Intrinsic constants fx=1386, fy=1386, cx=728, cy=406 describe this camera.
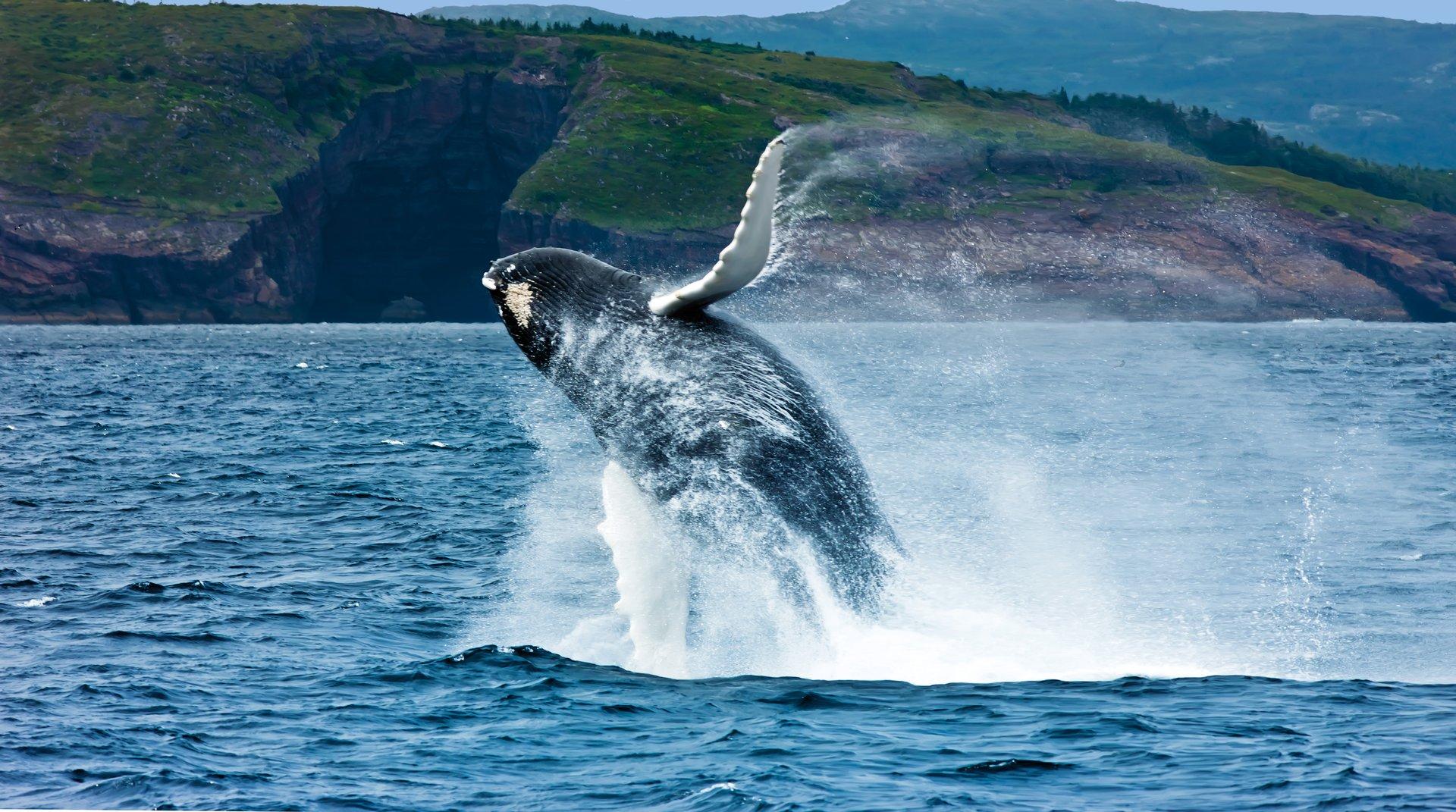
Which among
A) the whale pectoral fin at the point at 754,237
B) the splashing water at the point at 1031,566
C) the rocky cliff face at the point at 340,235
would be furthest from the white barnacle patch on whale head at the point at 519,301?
the rocky cliff face at the point at 340,235

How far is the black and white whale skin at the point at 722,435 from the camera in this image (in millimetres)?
9641

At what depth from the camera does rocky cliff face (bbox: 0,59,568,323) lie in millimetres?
104688

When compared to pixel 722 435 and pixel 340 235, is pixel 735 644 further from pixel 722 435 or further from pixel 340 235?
pixel 340 235

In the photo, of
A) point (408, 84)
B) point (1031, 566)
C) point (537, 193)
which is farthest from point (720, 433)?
point (408, 84)

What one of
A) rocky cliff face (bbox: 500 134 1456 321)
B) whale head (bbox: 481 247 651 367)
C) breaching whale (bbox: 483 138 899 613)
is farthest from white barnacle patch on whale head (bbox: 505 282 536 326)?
rocky cliff face (bbox: 500 134 1456 321)

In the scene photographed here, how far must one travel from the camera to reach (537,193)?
116062mm

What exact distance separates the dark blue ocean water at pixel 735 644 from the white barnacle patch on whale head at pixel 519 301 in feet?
7.85

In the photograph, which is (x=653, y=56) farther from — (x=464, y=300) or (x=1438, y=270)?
(x=1438, y=270)

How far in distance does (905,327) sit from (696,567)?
4641 inches

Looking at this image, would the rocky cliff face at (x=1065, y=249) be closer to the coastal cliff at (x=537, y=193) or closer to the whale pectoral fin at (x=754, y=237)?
the coastal cliff at (x=537, y=193)

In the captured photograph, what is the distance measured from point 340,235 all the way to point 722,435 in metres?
123

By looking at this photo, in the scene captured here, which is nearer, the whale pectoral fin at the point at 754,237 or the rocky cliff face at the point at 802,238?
the whale pectoral fin at the point at 754,237

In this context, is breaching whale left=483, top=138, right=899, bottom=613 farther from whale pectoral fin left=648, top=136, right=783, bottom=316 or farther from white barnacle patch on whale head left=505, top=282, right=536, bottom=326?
whale pectoral fin left=648, top=136, right=783, bottom=316

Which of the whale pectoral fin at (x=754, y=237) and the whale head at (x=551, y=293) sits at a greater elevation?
the whale pectoral fin at (x=754, y=237)
